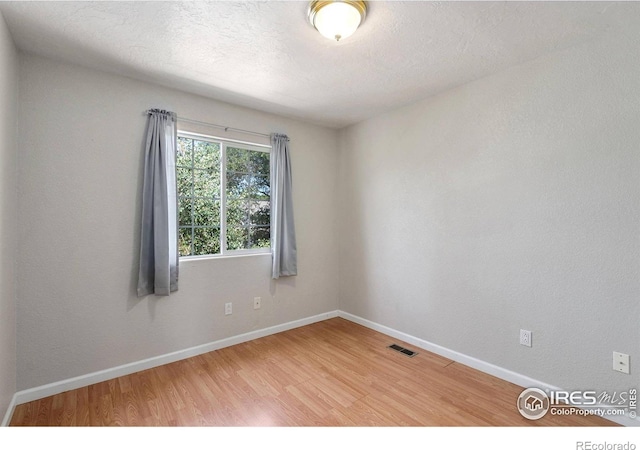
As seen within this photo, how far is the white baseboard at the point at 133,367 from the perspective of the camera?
216 centimetres

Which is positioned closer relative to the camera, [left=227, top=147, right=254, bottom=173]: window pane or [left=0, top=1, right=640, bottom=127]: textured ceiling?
[left=0, top=1, right=640, bottom=127]: textured ceiling

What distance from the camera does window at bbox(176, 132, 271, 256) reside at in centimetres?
290

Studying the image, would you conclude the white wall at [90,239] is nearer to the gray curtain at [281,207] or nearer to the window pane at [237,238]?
the window pane at [237,238]

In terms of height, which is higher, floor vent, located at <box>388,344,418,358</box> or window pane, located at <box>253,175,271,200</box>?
window pane, located at <box>253,175,271,200</box>

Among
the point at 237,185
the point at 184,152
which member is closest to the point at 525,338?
the point at 237,185

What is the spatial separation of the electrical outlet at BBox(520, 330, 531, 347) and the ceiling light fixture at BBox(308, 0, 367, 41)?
2.44 m

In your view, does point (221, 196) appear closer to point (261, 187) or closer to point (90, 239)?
point (261, 187)

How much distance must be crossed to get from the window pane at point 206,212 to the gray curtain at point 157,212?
29cm

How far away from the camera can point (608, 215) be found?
1.96 metres

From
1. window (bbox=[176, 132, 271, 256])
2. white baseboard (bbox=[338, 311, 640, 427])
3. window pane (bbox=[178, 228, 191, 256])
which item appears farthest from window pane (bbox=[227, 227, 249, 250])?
white baseboard (bbox=[338, 311, 640, 427])

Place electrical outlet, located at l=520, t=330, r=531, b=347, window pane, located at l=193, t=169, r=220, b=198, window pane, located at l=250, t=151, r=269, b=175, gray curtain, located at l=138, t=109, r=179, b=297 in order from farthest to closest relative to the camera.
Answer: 1. window pane, located at l=250, t=151, r=269, b=175
2. window pane, located at l=193, t=169, r=220, b=198
3. gray curtain, located at l=138, t=109, r=179, b=297
4. electrical outlet, located at l=520, t=330, r=531, b=347

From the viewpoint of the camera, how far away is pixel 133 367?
8.35 feet

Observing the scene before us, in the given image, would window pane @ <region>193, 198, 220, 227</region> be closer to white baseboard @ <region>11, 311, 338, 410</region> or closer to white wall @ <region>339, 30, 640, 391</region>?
white baseboard @ <region>11, 311, 338, 410</region>

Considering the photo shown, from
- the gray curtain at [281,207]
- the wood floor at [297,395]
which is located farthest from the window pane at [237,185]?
the wood floor at [297,395]
